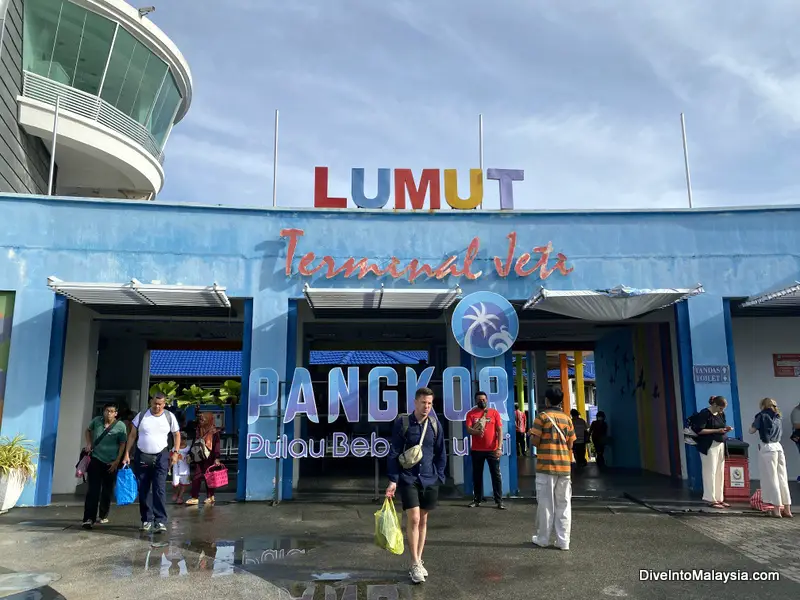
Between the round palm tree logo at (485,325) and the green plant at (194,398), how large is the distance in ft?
40.9

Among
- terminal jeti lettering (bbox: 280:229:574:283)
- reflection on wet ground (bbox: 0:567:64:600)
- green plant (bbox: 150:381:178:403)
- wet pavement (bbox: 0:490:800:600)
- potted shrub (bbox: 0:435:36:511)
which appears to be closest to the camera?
reflection on wet ground (bbox: 0:567:64:600)

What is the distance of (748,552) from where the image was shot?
659 cm

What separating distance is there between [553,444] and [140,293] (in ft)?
20.9

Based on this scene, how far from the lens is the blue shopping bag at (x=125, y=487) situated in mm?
7922

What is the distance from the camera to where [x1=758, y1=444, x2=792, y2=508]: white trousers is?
27.9 ft

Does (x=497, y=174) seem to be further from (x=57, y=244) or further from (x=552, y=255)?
(x=57, y=244)

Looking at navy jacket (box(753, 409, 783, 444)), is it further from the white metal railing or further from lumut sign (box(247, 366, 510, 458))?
the white metal railing

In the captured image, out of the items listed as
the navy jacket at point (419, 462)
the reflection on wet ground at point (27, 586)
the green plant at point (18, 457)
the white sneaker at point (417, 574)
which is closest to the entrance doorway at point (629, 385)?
the navy jacket at point (419, 462)

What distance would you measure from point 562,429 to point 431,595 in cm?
247

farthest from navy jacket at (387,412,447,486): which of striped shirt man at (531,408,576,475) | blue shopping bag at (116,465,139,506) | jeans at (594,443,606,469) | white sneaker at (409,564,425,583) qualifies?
jeans at (594,443,606,469)

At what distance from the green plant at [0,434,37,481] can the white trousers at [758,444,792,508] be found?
10.3m

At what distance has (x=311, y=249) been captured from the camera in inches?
426

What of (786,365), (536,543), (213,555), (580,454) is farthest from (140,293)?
(786,365)

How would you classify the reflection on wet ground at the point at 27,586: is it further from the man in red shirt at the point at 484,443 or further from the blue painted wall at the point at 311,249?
the man in red shirt at the point at 484,443
